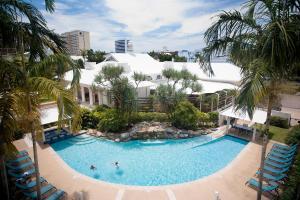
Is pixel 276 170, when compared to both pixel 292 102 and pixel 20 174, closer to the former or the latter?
pixel 20 174

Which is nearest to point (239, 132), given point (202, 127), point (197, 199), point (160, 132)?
point (202, 127)

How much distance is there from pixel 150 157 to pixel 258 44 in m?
11.2

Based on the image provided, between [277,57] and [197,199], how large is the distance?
7.47 meters

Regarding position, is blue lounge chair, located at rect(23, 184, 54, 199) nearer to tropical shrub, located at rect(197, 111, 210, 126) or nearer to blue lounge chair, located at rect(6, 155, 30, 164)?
blue lounge chair, located at rect(6, 155, 30, 164)

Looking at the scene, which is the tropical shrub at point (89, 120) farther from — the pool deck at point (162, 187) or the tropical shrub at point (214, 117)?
the tropical shrub at point (214, 117)

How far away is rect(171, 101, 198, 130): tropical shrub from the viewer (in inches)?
727

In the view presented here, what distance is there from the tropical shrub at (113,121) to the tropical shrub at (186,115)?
16.5 feet

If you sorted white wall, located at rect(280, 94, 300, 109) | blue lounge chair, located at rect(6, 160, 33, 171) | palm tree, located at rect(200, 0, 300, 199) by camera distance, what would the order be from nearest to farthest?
palm tree, located at rect(200, 0, 300, 199) → blue lounge chair, located at rect(6, 160, 33, 171) → white wall, located at rect(280, 94, 300, 109)

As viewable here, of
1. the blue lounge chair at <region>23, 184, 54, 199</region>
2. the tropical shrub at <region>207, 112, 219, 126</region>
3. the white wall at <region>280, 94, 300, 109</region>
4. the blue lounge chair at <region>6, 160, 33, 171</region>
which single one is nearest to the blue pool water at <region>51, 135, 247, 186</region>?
the tropical shrub at <region>207, 112, 219, 126</region>

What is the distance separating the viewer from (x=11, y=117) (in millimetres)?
6152

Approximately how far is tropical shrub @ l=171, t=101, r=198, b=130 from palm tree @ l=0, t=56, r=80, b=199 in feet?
41.8

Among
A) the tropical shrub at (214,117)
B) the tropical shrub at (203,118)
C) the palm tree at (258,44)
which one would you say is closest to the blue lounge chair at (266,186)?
the palm tree at (258,44)

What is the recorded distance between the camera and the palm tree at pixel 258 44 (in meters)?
5.73

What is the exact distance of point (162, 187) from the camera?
10578mm
